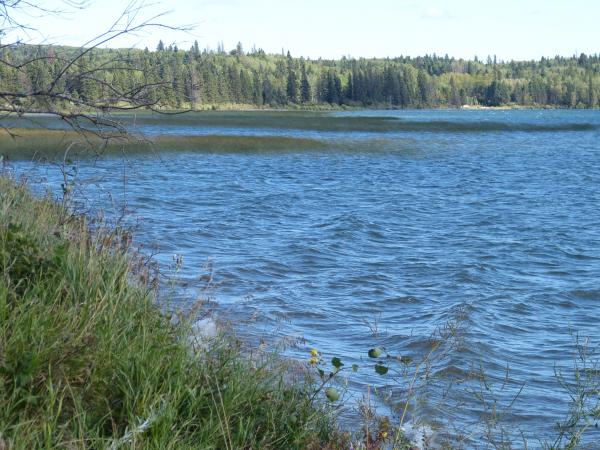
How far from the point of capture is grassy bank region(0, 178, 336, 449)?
164 inches

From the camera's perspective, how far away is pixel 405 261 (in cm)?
1391

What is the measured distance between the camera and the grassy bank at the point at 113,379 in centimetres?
418

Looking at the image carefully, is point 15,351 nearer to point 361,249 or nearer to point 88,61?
point 88,61

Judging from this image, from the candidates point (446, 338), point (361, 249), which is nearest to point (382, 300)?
point (446, 338)

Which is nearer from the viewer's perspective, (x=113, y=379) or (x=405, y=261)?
(x=113, y=379)

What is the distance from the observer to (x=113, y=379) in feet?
15.2

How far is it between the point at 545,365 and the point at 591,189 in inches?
764

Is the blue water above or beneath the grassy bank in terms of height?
beneath

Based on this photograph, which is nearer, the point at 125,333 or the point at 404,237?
the point at 125,333

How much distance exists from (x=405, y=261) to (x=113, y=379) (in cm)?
972

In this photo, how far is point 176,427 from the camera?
4488 mm

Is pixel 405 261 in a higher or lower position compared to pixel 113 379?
lower

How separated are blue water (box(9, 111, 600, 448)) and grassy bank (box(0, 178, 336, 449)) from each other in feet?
3.95

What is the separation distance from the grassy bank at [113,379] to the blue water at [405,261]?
1.20 meters
